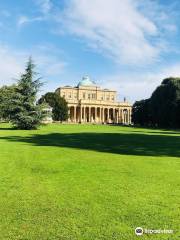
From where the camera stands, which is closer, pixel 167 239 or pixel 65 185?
pixel 167 239

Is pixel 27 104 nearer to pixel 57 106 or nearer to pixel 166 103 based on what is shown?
pixel 166 103

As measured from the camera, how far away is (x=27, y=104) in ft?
179

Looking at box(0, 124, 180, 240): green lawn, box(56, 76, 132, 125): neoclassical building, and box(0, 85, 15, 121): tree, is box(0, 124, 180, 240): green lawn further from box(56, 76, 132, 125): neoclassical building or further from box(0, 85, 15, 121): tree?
box(56, 76, 132, 125): neoclassical building

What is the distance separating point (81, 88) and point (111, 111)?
17.5 m

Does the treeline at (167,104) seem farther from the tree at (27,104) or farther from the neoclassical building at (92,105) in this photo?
the neoclassical building at (92,105)

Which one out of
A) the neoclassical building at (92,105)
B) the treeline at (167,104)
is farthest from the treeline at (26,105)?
the neoclassical building at (92,105)

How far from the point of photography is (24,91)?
56281mm

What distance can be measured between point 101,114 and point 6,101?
10037 centimetres

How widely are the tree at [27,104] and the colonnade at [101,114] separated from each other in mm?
101305

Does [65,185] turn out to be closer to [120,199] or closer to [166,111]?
[120,199]

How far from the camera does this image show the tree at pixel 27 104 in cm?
5366

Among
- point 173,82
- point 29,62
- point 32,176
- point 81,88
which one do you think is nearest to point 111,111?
point 81,88

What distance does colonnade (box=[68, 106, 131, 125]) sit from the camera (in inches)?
6284

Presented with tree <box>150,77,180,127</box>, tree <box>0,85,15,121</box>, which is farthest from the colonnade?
tree <box>150,77,180,127</box>
